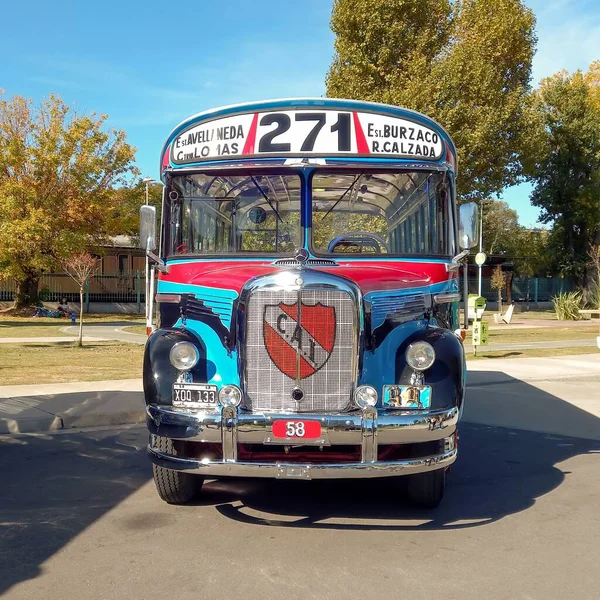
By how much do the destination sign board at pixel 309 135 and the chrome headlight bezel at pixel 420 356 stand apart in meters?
1.67

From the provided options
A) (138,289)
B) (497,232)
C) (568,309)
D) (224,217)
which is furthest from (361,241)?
(497,232)

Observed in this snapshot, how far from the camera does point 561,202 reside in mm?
51188

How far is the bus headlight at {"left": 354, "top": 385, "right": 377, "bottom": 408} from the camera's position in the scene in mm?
5020

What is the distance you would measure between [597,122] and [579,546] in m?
48.9

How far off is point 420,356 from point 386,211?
1.75 meters

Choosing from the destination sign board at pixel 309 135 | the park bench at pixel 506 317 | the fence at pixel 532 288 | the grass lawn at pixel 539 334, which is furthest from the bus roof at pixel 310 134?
the fence at pixel 532 288

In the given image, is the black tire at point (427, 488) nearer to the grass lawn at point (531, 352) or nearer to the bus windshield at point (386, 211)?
the bus windshield at point (386, 211)

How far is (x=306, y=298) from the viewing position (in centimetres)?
504

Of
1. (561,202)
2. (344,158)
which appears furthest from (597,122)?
(344,158)

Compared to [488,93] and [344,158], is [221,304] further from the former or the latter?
[488,93]

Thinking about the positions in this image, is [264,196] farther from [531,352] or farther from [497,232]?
[497,232]

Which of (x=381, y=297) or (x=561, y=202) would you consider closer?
(x=381, y=297)

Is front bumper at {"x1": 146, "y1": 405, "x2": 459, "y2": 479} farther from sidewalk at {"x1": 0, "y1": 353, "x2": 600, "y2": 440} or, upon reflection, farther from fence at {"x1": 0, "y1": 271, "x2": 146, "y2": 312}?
fence at {"x1": 0, "y1": 271, "x2": 146, "y2": 312}

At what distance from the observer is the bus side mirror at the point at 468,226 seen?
604 cm
